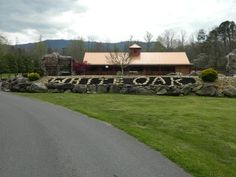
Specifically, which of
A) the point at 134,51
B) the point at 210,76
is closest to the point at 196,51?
the point at 134,51

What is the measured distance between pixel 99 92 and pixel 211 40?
157 ft

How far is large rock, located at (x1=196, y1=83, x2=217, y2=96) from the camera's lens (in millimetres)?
29328

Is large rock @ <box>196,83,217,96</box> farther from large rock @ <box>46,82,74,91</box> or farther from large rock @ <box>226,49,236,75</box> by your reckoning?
large rock @ <box>226,49,236,75</box>

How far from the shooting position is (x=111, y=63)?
53.1 m

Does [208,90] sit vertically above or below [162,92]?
above

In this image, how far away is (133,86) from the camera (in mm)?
31188

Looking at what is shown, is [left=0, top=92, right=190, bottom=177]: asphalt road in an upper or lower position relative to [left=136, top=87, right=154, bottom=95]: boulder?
upper

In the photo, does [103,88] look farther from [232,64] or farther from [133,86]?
[232,64]

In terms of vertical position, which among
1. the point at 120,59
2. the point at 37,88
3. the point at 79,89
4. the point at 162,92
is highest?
the point at 120,59

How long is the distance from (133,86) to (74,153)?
A: 22.8m

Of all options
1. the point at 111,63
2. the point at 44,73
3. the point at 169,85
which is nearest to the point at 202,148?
the point at 169,85

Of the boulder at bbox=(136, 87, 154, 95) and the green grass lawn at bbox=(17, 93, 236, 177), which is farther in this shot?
the boulder at bbox=(136, 87, 154, 95)

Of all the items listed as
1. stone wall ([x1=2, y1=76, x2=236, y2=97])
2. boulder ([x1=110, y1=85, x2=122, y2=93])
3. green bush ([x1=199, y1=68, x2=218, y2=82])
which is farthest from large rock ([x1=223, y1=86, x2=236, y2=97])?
boulder ([x1=110, y1=85, x2=122, y2=93])

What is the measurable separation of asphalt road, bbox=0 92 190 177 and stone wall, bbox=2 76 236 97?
17.5m
